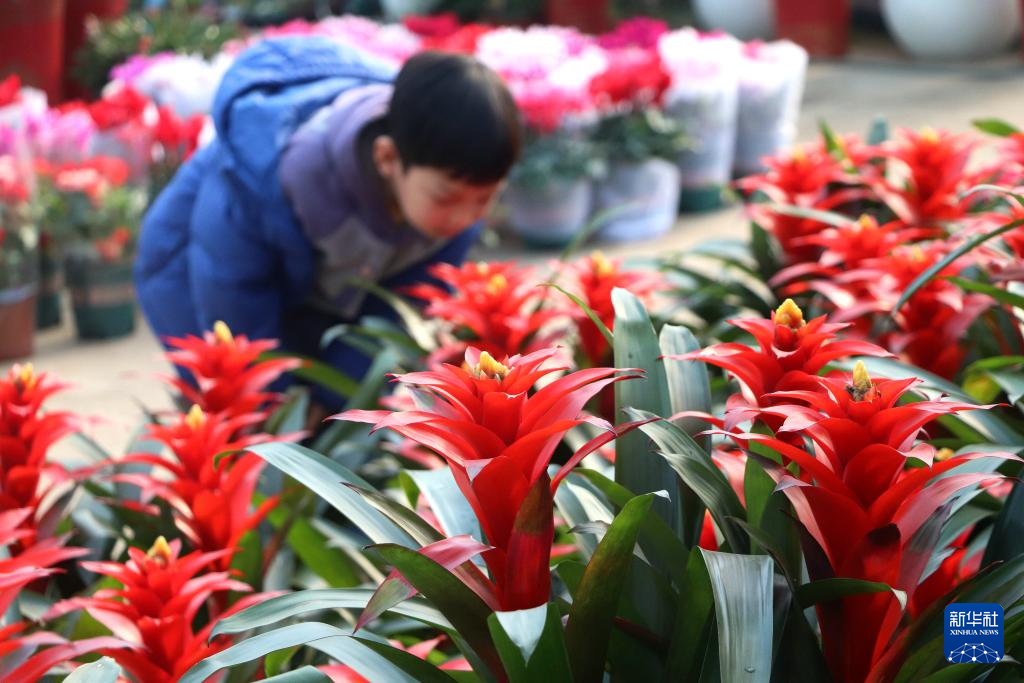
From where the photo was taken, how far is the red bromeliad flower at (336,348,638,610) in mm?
977

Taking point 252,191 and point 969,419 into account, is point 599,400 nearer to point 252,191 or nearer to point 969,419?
point 969,419

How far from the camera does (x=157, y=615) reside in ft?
3.96

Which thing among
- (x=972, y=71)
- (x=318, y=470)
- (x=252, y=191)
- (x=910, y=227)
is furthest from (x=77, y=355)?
(x=972, y=71)

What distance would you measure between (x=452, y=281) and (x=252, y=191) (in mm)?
733

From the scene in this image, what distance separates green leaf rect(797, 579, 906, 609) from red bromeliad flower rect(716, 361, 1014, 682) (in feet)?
0.06

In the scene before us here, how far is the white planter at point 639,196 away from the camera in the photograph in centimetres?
574

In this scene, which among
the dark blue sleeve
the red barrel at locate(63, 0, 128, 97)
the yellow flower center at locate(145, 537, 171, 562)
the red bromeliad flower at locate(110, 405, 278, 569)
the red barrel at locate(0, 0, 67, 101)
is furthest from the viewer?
the red barrel at locate(63, 0, 128, 97)

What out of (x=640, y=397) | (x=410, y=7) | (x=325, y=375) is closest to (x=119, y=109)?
(x=325, y=375)

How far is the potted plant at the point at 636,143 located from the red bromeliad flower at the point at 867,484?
473cm

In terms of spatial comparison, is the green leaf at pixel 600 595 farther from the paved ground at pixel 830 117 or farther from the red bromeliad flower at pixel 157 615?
the paved ground at pixel 830 117

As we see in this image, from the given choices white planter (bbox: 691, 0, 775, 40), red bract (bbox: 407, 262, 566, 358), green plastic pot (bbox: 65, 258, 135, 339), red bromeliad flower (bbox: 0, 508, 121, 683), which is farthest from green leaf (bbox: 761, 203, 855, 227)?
white planter (bbox: 691, 0, 775, 40)

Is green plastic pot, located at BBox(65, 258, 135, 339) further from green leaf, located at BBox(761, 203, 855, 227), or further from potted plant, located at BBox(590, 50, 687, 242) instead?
green leaf, located at BBox(761, 203, 855, 227)

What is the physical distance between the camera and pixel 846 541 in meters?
1.00

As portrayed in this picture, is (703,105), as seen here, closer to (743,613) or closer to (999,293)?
(999,293)
